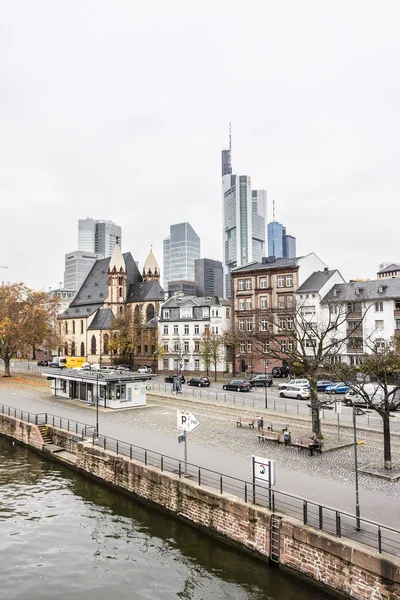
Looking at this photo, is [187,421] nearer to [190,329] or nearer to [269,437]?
[269,437]

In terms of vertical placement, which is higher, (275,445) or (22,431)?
(275,445)

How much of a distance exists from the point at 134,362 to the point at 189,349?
1467 centimetres

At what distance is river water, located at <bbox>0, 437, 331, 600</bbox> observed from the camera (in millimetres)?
14422

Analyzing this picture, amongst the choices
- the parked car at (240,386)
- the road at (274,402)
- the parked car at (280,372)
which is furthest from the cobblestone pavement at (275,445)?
the parked car at (280,372)

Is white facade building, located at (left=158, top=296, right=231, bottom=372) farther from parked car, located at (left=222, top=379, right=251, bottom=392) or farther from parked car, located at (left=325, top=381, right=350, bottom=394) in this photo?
parked car, located at (left=325, top=381, right=350, bottom=394)

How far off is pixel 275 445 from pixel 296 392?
22.5m

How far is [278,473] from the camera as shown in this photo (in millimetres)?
20594

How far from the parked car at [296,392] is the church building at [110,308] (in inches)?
1559

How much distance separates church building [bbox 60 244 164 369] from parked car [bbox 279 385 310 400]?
39.6m

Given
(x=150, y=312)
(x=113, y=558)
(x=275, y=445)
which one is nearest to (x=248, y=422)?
(x=275, y=445)

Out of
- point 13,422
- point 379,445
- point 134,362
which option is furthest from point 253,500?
point 134,362

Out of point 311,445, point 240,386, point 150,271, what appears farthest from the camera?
point 150,271

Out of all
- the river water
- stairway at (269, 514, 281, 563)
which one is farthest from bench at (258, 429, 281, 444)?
stairway at (269, 514, 281, 563)

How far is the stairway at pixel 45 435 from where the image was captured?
102 feet
